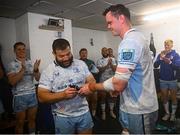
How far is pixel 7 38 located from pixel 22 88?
171cm

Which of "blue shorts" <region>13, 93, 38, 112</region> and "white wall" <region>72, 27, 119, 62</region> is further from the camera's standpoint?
"white wall" <region>72, 27, 119, 62</region>

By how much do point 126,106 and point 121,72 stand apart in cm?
31

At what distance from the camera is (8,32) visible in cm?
432

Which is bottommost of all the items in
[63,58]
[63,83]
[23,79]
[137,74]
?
[23,79]

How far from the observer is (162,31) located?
18.7 feet

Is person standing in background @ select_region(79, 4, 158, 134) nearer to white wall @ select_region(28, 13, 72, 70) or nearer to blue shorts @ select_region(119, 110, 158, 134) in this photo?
blue shorts @ select_region(119, 110, 158, 134)

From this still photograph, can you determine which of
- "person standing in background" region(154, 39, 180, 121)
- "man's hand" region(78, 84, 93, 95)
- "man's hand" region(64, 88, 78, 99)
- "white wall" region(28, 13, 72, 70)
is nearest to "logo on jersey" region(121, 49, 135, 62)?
"man's hand" region(78, 84, 93, 95)

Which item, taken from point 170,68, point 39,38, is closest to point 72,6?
point 39,38

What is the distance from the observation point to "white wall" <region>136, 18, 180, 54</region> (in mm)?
5415

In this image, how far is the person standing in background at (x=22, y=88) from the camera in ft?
9.96

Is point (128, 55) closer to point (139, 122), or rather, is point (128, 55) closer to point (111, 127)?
point (139, 122)

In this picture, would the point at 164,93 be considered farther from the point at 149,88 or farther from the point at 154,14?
the point at 149,88

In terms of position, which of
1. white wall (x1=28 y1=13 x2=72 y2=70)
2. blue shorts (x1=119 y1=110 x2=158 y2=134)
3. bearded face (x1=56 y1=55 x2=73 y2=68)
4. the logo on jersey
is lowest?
blue shorts (x1=119 y1=110 x2=158 y2=134)

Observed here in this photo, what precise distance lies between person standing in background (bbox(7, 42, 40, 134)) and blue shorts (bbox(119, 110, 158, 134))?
2.01m
